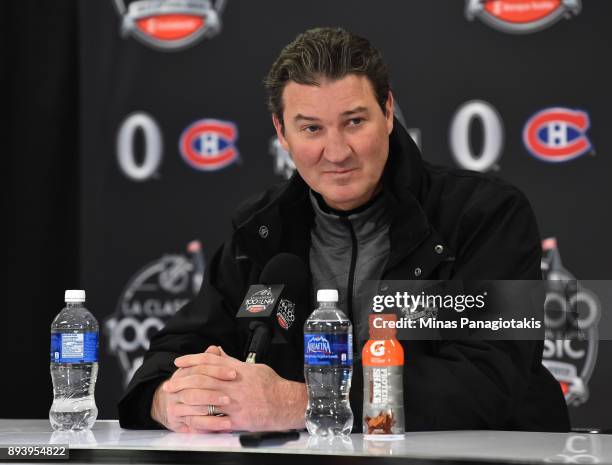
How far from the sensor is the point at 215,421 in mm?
1825

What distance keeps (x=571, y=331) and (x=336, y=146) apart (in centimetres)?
153

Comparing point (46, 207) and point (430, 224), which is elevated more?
point (46, 207)

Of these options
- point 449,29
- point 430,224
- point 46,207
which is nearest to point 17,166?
point 46,207

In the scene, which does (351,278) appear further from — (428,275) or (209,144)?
(209,144)

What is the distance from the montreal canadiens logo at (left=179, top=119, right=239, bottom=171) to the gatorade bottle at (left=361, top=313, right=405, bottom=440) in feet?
6.75

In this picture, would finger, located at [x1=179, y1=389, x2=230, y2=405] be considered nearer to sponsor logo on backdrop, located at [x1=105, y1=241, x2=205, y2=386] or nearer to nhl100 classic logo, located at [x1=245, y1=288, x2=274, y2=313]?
nhl100 classic logo, located at [x1=245, y1=288, x2=274, y2=313]

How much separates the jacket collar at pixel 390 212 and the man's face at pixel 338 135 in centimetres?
5

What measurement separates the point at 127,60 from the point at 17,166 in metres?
0.65

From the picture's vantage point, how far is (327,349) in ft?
5.54

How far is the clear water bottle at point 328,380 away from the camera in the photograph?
175cm

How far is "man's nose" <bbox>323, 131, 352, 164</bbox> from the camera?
218cm

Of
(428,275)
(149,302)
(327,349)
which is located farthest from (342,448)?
(149,302)

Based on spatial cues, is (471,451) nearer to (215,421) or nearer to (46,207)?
(215,421)

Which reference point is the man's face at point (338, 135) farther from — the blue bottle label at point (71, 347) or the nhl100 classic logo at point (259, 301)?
the blue bottle label at point (71, 347)
